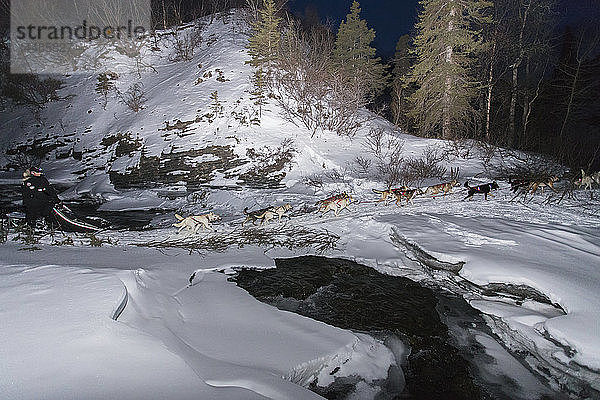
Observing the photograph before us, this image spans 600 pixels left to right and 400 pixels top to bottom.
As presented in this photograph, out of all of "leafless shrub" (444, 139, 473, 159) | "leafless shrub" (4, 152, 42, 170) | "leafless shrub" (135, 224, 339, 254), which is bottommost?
"leafless shrub" (135, 224, 339, 254)

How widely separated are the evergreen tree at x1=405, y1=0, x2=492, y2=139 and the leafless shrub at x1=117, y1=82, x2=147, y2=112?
19639 mm

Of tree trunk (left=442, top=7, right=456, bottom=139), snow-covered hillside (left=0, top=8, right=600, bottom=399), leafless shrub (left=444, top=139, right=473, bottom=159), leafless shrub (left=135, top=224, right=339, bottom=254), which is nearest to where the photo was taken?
snow-covered hillside (left=0, top=8, right=600, bottom=399)

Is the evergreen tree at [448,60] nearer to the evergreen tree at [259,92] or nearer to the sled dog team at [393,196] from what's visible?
the sled dog team at [393,196]

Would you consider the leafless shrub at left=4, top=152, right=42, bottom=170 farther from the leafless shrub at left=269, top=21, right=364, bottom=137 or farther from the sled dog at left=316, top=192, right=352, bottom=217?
the sled dog at left=316, top=192, right=352, bottom=217

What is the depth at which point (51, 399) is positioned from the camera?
207 centimetres

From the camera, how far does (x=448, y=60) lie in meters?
19.0

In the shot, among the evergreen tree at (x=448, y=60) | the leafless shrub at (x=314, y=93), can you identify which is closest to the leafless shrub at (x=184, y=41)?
the leafless shrub at (x=314, y=93)

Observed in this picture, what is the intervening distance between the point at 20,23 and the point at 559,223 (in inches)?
1761

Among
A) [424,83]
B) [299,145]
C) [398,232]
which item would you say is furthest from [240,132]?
[398,232]

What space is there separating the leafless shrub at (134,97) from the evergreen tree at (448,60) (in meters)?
19.6

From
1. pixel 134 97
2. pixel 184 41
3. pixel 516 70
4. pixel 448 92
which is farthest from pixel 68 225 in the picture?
pixel 184 41

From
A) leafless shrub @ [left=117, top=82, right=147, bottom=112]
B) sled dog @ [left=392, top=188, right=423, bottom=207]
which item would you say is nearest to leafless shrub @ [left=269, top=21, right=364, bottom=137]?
sled dog @ [left=392, top=188, right=423, bottom=207]

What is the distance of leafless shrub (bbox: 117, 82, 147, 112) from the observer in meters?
22.4

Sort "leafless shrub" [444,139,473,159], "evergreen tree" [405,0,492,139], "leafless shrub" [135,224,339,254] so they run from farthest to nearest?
"evergreen tree" [405,0,492,139] < "leafless shrub" [444,139,473,159] < "leafless shrub" [135,224,339,254]
